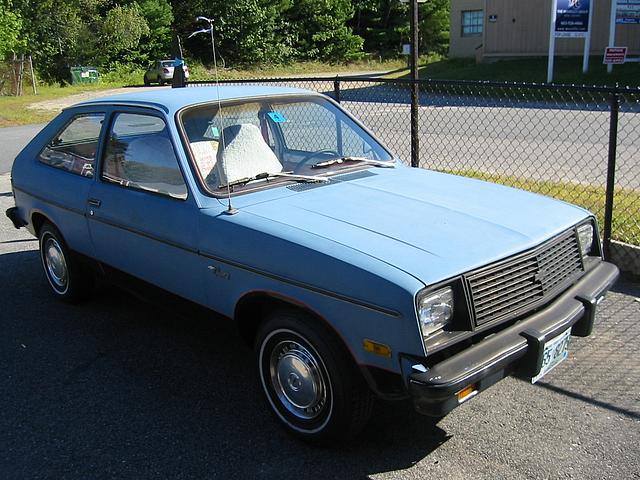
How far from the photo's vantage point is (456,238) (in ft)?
9.99

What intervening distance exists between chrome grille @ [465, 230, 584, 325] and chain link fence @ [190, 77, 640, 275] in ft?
7.43

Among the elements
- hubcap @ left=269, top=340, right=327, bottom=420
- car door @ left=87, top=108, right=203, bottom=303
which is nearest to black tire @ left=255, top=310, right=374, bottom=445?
hubcap @ left=269, top=340, right=327, bottom=420

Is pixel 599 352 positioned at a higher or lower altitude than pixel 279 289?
lower

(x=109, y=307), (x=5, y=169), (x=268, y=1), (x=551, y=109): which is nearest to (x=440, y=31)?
(x=268, y=1)

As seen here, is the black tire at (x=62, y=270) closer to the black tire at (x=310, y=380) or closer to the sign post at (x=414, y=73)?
Result: the black tire at (x=310, y=380)

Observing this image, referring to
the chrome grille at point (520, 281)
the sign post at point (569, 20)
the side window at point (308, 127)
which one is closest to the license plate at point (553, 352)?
the chrome grille at point (520, 281)

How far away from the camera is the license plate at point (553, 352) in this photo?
3.01m

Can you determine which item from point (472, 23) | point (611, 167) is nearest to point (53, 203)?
point (611, 167)

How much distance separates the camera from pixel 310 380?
3.14 meters

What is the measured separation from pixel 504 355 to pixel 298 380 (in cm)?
102

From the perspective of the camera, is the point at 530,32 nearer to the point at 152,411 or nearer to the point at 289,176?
the point at 289,176

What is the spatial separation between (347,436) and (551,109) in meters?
15.0

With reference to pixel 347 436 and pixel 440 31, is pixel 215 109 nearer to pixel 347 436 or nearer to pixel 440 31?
pixel 347 436

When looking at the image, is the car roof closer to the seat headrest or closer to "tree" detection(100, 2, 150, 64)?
the seat headrest
